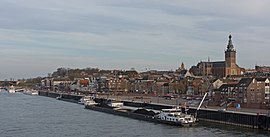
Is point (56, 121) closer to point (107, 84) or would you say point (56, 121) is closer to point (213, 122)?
point (213, 122)

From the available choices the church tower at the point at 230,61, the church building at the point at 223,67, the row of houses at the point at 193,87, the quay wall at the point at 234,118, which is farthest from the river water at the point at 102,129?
the church tower at the point at 230,61

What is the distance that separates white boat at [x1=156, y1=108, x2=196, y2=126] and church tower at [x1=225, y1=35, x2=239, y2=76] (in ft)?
205

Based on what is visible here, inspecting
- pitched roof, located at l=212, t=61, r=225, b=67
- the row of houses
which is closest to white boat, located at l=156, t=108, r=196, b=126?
the row of houses

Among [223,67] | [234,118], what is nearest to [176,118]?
[234,118]

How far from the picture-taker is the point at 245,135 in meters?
32.8

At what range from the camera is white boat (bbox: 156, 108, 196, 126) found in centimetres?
3981

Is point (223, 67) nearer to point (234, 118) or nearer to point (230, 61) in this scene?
point (230, 61)

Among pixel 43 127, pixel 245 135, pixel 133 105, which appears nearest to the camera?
pixel 245 135

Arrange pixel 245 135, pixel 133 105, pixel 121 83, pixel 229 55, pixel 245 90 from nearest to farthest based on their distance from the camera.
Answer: pixel 245 135 < pixel 245 90 < pixel 133 105 < pixel 229 55 < pixel 121 83

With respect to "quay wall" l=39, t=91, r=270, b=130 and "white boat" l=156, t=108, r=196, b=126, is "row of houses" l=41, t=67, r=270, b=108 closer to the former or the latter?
"quay wall" l=39, t=91, r=270, b=130

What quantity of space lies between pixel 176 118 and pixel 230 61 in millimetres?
66814

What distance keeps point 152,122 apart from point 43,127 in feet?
35.5

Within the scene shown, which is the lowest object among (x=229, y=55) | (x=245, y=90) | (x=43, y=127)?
(x=43, y=127)

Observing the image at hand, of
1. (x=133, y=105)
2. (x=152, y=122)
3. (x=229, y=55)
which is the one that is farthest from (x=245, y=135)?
(x=229, y=55)
